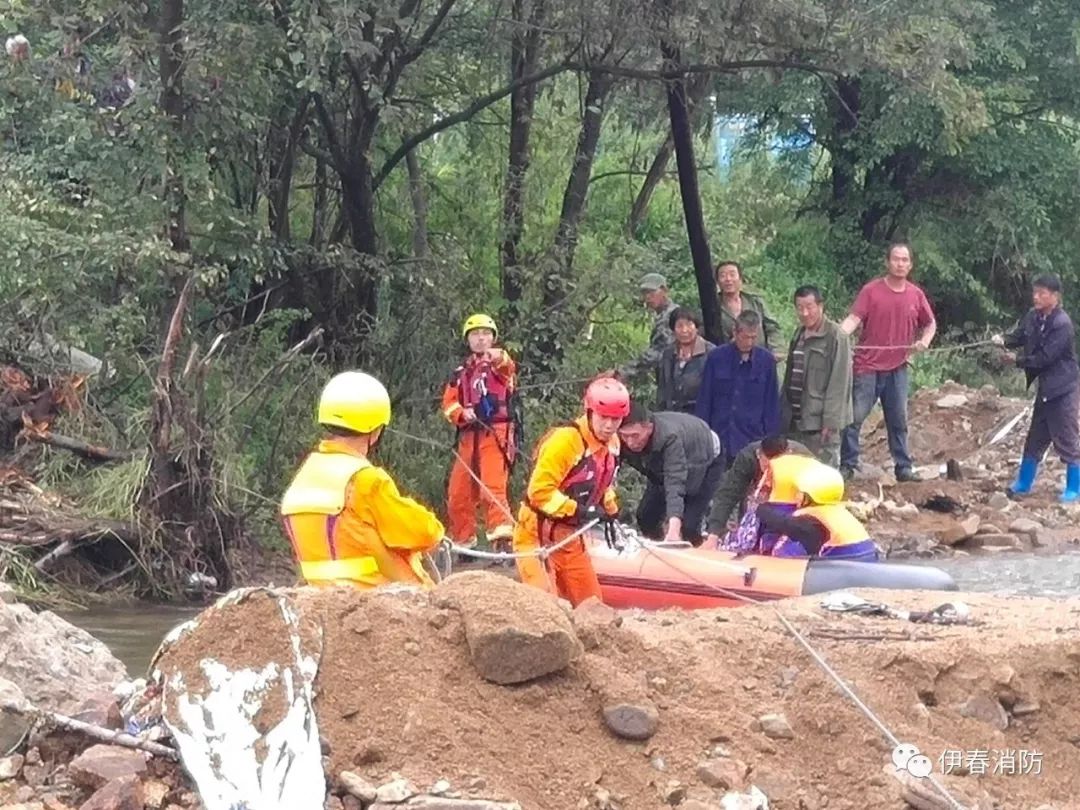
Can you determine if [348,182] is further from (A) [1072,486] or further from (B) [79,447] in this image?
(A) [1072,486]

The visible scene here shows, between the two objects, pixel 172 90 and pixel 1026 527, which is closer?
pixel 172 90

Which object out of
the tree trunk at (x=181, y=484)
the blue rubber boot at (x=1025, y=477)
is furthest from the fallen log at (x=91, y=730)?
the blue rubber boot at (x=1025, y=477)

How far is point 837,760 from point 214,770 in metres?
2.11

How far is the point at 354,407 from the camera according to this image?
590 cm

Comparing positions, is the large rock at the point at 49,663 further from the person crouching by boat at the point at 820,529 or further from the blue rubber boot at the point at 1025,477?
the blue rubber boot at the point at 1025,477

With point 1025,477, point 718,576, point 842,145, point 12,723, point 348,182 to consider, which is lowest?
point 1025,477

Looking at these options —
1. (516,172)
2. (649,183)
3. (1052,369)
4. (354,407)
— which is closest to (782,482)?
(354,407)

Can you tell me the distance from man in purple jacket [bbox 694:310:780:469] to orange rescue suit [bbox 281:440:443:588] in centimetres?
559

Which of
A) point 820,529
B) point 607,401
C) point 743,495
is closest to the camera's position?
point 607,401

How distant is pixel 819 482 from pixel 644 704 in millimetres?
3428

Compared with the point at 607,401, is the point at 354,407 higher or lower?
higher

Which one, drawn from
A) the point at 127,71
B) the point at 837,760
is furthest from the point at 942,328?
the point at 837,760

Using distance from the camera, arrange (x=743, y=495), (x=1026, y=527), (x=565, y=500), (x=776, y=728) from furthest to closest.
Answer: (x=1026, y=527) → (x=743, y=495) → (x=565, y=500) → (x=776, y=728)

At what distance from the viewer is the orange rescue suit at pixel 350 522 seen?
5805mm
